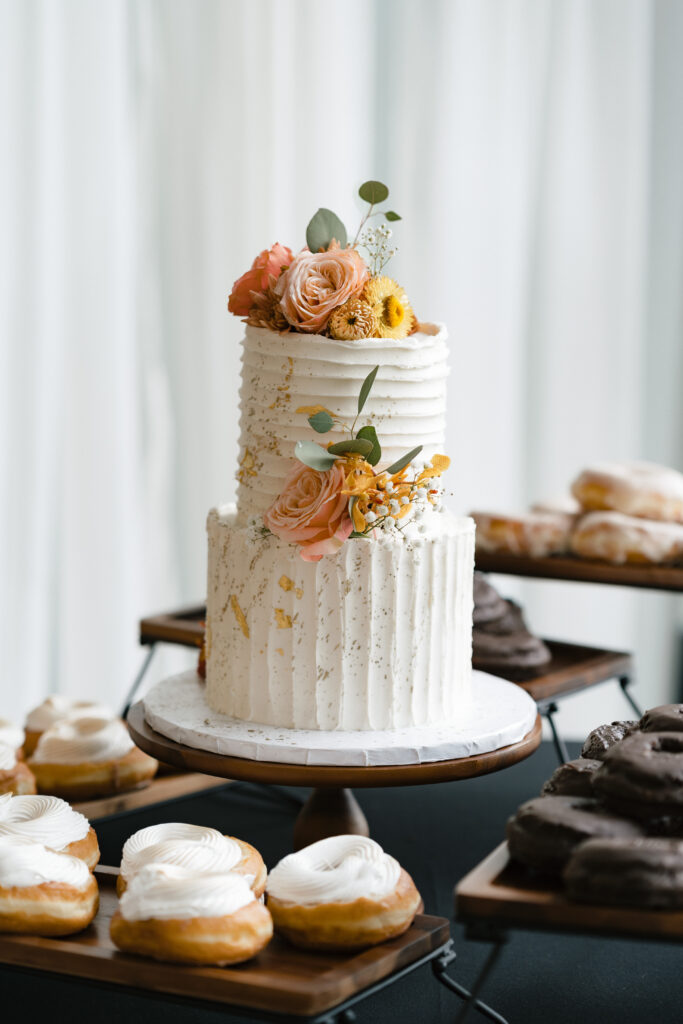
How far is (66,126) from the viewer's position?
3760mm

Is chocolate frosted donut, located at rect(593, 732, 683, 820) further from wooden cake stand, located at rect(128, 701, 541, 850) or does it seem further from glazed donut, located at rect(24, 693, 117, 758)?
glazed donut, located at rect(24, 693, 117, 758)

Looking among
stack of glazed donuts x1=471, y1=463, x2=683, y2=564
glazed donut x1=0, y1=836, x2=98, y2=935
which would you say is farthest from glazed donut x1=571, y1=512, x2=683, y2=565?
glazed donut x1=0, y1=836, x2=98, y2=935

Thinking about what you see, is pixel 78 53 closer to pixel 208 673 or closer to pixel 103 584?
pixel 103 584

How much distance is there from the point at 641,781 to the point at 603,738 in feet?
0.88

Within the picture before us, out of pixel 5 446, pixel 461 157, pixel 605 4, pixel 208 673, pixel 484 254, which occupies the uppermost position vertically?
pixel 605 4

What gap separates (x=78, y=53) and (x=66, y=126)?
201 millimetres

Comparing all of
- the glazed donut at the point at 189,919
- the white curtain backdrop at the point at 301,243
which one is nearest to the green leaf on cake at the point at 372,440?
the glazed donut at the point at 189,919

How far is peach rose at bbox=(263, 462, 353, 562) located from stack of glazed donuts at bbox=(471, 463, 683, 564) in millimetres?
858

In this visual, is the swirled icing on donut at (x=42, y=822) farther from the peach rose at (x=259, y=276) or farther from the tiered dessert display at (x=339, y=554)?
the peach rose at (x=259, y=276)

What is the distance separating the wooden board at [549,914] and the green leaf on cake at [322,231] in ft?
3.26

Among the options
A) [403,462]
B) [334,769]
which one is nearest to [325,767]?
[334,769]

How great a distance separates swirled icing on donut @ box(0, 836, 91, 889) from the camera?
5.46ft

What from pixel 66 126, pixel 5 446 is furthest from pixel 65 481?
pixel 66 126

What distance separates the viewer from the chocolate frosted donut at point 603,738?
173cm
